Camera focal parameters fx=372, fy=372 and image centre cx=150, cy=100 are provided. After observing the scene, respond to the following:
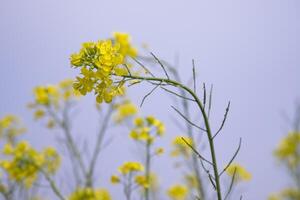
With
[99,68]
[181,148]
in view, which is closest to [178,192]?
[181,148]

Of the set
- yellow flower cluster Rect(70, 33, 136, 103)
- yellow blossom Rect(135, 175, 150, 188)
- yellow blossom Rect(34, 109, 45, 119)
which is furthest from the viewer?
yellow blossom Rect(34, 109, 45, 119)

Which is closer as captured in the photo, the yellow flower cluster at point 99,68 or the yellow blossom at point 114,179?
the yellow flower cluster at point 99,68

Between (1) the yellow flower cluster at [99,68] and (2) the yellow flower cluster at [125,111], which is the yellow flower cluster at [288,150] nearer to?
(2) the yellow flower cluster at [125,111]

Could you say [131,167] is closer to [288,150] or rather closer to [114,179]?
[114,179]

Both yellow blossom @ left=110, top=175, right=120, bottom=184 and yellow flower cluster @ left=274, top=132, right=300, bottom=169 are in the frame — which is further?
yellow flower cluster @ left=274, top=132, right=300, bottom=169

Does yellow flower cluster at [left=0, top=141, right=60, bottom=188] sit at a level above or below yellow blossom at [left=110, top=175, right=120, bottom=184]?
above

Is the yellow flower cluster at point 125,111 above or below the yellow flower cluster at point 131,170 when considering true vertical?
above

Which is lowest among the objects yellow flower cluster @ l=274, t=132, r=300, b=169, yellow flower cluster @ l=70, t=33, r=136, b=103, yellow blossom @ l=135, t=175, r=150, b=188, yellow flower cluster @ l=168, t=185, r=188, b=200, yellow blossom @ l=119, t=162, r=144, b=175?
yellow flower cluster @ l=70, t=33, r=136, b=103

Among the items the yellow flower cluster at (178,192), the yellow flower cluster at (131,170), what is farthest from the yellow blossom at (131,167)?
the yellow flower cluster at (178,192)

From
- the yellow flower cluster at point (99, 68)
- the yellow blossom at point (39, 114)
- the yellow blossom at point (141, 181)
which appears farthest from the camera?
the yellow blossom at point (39, 114)

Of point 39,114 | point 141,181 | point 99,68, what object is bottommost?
point 99,68

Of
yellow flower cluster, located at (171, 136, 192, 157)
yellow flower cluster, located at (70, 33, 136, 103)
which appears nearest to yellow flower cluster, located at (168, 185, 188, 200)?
yellow flower cluster, located at (171, 136, 192, 157)

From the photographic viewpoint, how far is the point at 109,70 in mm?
1510

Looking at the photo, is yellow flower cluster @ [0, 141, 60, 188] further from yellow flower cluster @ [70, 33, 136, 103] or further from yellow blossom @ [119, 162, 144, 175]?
yellow flower cluster @ [70, 33, 136, 103]
